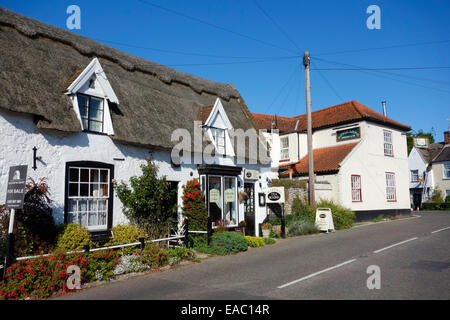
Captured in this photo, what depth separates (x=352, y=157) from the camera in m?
24.0

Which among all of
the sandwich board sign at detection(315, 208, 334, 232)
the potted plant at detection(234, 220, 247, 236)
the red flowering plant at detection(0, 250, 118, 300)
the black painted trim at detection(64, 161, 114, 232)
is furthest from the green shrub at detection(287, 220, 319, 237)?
the red flowering plant at detection(0, 250, 118, 300)

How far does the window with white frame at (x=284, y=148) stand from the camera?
27.4m

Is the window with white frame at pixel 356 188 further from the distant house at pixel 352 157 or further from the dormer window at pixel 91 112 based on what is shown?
the dormer window at pixel 91 112

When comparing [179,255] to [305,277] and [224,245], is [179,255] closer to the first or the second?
[224,245]

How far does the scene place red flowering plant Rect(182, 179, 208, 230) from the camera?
45.0 ft

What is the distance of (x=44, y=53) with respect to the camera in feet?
38.1

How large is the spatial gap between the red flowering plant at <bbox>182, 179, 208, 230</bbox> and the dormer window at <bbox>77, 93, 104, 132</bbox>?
408 cm

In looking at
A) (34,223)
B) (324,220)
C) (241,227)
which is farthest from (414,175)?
(34,223)

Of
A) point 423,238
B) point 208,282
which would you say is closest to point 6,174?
point 208,282

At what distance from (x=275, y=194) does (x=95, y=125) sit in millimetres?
9420

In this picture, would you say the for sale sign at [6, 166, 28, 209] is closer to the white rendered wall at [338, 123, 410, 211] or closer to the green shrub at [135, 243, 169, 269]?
the green shrub at [135, 243, 169, 269]
